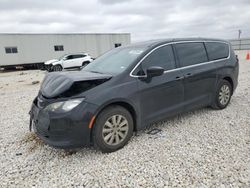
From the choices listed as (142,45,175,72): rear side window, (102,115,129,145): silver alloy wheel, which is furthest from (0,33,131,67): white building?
(102,115,129,145): silver alloy wheel

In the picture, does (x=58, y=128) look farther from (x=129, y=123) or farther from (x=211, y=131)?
(x=211, y=131)

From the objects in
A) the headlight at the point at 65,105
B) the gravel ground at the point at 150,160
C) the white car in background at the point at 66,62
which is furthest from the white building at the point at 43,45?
the headlight at the point at 65,105

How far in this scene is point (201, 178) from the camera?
2213 millimetres

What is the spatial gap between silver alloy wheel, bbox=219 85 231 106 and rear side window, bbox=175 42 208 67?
0.86 meters

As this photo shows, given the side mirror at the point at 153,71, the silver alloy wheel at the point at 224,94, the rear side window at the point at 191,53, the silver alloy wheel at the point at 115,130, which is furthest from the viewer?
the silver alloy wheel at the point at 224,94

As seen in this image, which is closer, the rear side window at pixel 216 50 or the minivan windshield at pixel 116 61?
the minivan windshield at pixel 116 61

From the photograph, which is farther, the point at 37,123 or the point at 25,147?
the point at 25,147

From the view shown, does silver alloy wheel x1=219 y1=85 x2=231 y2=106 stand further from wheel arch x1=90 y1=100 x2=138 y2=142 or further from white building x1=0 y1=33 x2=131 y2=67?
white building x1=0 y1=33 x2=131 y2=67

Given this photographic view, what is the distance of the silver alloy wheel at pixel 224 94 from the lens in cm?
423

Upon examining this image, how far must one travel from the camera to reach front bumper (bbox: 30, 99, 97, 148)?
2469 mm

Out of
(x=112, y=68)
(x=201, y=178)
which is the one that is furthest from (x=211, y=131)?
(x=112, y=68)

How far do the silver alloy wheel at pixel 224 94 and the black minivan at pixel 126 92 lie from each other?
0.04m

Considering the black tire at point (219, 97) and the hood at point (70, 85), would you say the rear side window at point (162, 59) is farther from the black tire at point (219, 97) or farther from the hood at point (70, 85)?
the black tire at point (219, 97)

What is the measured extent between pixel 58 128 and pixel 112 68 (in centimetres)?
134
